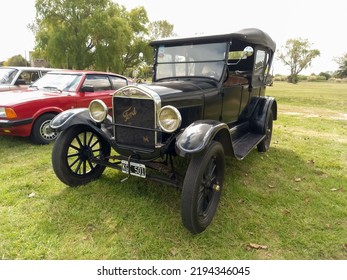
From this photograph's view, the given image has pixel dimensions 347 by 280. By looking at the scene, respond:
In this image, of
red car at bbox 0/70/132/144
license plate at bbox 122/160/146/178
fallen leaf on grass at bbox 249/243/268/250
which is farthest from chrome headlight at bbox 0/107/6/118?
fallen leaf on grass at bbox 249/243/268/250

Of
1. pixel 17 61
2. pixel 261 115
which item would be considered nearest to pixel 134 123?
pixel 261 115

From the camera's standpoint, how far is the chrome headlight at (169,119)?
2.74m

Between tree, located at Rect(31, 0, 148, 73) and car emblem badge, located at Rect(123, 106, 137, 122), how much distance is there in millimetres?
20775

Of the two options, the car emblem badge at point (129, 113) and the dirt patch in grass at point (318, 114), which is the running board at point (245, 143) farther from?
the dirt patch in grass at point (318, 114)

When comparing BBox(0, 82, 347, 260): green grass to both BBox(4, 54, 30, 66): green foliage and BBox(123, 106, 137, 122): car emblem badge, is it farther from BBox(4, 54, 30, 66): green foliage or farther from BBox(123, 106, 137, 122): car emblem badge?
BBox(4, 54, 30, 66): green foliage

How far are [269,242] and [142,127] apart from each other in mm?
1828

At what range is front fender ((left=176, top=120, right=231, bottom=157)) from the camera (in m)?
2.51

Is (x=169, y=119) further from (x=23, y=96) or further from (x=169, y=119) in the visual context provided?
(x=23, y=96)

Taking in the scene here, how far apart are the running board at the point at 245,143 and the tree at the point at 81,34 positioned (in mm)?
20085

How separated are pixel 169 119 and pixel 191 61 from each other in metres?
1.57

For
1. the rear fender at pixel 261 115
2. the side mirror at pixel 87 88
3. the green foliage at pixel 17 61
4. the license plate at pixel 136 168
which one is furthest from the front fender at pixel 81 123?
the green foliage at pixel 17 61

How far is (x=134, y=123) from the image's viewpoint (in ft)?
10.1

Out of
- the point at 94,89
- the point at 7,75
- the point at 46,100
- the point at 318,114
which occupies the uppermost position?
the point at 7,75
